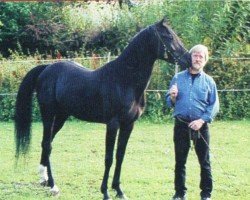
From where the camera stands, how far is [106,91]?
5871 millimetres

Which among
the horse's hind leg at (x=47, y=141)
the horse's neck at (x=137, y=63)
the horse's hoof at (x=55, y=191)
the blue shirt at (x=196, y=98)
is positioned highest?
the horse's neck at (x=137, y=63)

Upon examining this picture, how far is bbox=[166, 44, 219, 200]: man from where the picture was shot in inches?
214

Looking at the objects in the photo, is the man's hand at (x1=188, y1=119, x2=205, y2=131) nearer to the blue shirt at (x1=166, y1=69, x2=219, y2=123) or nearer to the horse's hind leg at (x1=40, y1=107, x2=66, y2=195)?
the blue shirt at (x1=166, y1=69, x2=219, y2=123)

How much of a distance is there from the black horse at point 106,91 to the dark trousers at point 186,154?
0.62m

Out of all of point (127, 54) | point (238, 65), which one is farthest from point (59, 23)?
point (127, 54)

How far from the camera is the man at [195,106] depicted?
214 inches

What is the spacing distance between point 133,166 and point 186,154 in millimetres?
2172

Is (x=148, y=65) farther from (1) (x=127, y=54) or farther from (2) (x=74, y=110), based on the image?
(2) (x=74, y=110)

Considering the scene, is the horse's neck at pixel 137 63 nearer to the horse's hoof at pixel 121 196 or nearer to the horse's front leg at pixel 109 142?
the horse's front leg at pixel 109 142

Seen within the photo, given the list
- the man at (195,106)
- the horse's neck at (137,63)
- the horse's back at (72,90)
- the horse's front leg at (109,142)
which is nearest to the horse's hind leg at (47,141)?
the horse's back at (72,90)

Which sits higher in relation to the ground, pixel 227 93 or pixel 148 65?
pixel 148 65

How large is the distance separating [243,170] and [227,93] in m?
4.94

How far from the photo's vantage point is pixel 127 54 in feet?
19.1

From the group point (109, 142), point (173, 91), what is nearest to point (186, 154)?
point (173, 91)
